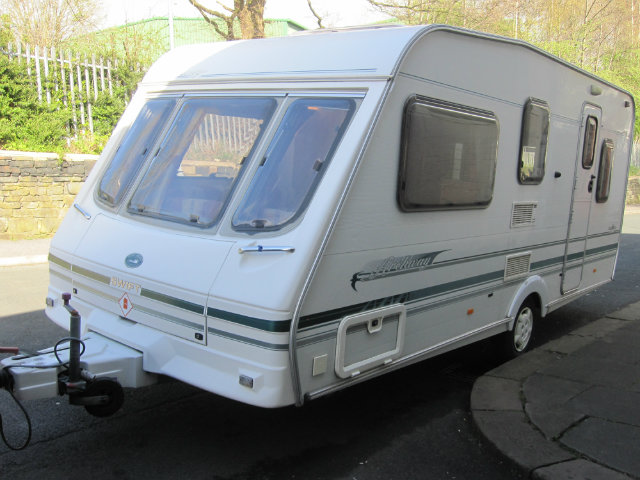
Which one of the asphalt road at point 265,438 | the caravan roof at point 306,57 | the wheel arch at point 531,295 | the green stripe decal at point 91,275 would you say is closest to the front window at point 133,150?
the caravan roof at point 306,57

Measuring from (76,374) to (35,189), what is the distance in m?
9.02

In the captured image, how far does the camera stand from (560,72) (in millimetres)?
5691

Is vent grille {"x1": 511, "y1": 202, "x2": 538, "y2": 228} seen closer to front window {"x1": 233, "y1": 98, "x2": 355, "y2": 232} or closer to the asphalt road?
the asphalt road

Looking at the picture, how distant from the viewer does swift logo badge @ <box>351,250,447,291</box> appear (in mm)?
3670

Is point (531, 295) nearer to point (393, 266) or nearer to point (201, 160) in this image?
point (393, 266)

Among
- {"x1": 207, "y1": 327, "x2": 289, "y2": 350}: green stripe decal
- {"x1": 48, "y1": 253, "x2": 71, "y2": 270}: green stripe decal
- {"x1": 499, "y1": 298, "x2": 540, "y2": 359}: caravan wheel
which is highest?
{"x1": 48, "y1": 253, "x2": 71, "y2": 270}: green stripe decal

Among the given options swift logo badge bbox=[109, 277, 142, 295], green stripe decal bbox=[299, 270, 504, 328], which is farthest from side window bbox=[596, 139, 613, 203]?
swift logo badge bbox=[109, 277, 142, 295]

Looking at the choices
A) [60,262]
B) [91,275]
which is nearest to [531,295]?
[91,275]

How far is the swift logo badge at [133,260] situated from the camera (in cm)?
385

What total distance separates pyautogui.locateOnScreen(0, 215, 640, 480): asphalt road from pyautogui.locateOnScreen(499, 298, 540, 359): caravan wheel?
1.66 feet

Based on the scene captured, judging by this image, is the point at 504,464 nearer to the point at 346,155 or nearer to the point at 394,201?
the point at 394,201

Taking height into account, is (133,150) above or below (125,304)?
above

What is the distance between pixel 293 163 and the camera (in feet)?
11.9

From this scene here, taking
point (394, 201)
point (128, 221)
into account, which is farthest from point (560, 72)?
point (128, 221)
